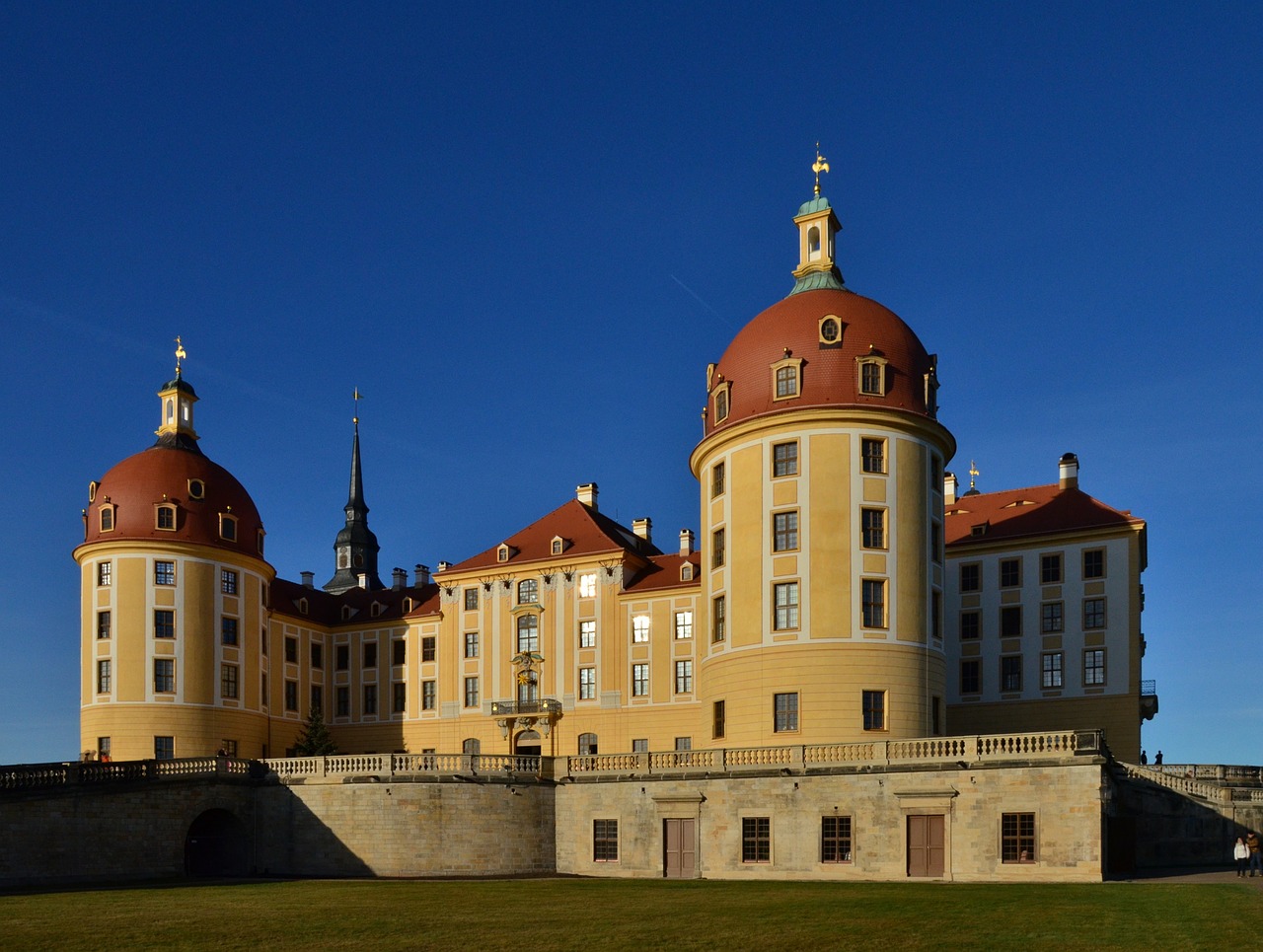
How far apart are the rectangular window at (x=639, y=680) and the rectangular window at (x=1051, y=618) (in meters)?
17.4

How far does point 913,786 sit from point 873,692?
5.90m

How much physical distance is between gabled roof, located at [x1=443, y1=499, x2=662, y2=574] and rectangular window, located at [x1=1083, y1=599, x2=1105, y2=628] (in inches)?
810

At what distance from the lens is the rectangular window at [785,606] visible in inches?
1828

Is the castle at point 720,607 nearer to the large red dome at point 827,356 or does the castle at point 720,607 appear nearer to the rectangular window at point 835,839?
the large red dome at point 827,356

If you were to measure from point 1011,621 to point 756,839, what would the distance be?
20969 millimetres

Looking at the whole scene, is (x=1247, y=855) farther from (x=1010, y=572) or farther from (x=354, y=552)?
(x=354, y=552)

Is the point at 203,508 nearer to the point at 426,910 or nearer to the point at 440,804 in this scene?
the point at 440,804

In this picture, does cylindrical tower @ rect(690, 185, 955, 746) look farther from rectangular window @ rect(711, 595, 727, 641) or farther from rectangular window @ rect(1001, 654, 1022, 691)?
rectangular window @ rect(1001, 654, 1022, 691)

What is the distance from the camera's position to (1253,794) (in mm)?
44250

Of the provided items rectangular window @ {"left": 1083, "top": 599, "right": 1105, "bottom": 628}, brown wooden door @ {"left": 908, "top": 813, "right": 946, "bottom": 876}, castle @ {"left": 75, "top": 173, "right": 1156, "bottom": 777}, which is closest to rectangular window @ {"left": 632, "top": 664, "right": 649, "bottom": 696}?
castle @ {"left": 75, "top": 173, "right": 1156, "bottom": 777}

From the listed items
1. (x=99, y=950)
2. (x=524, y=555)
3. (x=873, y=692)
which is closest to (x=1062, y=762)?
(x=873, y=692)

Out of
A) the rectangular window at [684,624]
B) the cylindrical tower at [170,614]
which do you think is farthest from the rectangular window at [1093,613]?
the cylindrical tower at [170,614]

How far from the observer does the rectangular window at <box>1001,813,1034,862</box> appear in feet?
124

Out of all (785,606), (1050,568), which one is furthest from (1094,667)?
(785,606)
